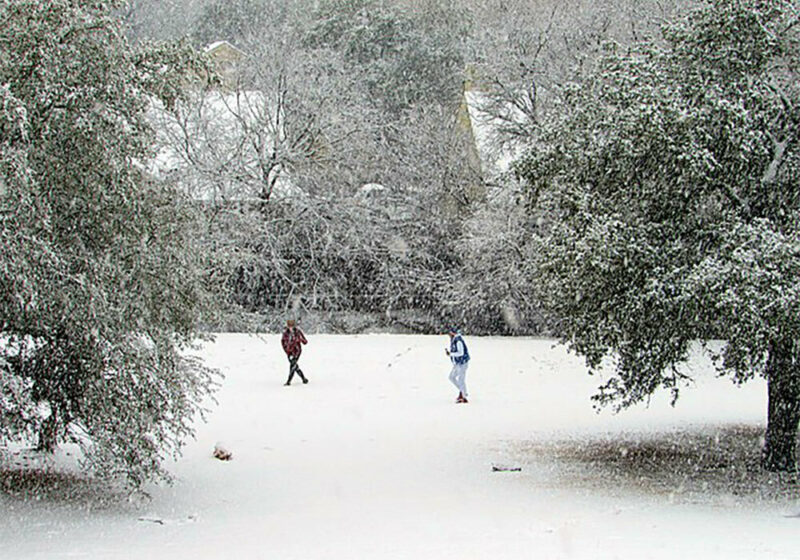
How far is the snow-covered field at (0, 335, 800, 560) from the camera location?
1100 cm

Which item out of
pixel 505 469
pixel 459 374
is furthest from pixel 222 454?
pixel 459 374

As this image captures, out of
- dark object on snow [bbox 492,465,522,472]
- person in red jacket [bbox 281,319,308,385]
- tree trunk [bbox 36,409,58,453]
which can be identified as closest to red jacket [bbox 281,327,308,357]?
person in red jacket [bbox 281,319,308,385]

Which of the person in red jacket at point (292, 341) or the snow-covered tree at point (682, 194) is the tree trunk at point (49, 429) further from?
the person in red jacket at point (292, 341)

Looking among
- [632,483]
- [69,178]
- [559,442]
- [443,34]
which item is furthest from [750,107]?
[443,34]

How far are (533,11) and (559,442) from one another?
22.9 metres

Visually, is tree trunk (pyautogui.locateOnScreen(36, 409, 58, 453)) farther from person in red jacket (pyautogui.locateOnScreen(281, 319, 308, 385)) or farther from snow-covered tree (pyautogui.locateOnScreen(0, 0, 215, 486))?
person in red jacket (pyautogui.locateOnScreen(281, 319, 308, 385))

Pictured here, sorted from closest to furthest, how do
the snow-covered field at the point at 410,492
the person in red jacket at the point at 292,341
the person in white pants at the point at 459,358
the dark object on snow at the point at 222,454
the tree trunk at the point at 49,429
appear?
1. the snow-covered field at the point at 410,492
2. the tree trunk at the point at 49,429
3. the dark object on snow at the point at 222,454
4. the person in white pants at the point at 459,358
5. the person in red jacket at the point at 292,341

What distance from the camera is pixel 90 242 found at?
12.0 metres

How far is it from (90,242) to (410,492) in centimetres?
579

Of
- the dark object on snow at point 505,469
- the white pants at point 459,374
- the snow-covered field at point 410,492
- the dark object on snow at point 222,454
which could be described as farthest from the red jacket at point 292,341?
the dark object on snow at point 505,469

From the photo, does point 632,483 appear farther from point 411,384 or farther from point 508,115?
point 508,115

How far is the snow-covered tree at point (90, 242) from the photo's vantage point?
1087cm

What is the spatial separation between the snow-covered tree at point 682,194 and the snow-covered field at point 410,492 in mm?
2138

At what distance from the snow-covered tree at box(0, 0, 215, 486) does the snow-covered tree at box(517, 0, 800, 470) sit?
545 cm
